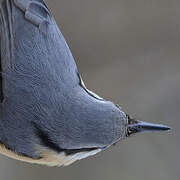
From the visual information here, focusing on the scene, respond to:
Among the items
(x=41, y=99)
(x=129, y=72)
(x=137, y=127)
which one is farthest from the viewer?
(x=129, y=72)

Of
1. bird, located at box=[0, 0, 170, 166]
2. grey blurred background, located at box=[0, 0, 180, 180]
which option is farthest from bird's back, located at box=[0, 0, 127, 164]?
grey blurred background, located at box=[0, 0, 180, 180]

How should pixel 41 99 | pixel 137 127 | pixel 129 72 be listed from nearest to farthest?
1. pixel 41 99
2. pixel 137 127
3. pixel 129 72

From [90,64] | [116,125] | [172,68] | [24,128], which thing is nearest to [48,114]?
[24,128]

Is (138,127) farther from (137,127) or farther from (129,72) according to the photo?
(129,72)

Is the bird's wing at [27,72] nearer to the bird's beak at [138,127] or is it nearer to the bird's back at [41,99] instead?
the bird's back at [41,99]

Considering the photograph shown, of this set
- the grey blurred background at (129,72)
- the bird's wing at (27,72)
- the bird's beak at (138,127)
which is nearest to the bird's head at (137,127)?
the bird's beak at (138,127)

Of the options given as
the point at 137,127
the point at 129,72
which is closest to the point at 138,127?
the point at 137,127

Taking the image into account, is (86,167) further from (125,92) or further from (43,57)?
(43,57)
